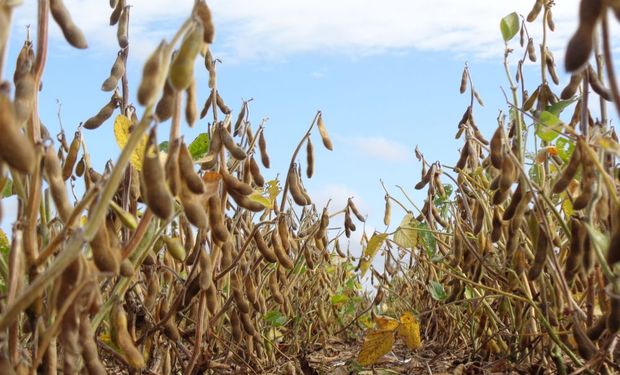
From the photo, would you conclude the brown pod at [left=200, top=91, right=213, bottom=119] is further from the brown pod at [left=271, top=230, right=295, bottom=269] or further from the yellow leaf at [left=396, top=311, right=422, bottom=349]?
the yellow leaf at [left=396, top=311, right=422, bottom=349]

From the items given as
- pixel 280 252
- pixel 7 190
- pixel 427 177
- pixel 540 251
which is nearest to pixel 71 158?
pixel 7 190

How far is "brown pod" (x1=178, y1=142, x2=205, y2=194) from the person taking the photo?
3.85ft

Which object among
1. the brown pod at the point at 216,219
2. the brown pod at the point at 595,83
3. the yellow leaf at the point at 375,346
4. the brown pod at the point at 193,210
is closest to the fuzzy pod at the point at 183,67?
the brown pod at the point at 193,210

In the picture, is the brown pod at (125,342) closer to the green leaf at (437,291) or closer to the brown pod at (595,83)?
the brown pod at (595,83)

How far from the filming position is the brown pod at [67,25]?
4.18ft

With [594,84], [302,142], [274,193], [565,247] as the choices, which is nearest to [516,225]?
[594,84]

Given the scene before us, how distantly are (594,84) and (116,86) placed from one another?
3.49 feet

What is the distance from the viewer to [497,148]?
176cm

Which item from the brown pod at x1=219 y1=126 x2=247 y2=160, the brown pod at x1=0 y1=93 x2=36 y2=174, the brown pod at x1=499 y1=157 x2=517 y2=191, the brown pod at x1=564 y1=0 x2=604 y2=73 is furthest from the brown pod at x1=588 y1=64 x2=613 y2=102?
the brown pod at x1=0 y1=93 x2=36 y2=174

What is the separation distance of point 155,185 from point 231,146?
627 mm

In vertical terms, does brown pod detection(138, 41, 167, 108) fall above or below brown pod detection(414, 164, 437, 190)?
above

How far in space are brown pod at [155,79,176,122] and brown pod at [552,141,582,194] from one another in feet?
2.24

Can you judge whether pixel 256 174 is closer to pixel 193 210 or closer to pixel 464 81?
pixel 193 210

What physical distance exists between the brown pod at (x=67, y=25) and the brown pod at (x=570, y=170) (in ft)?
2.71
